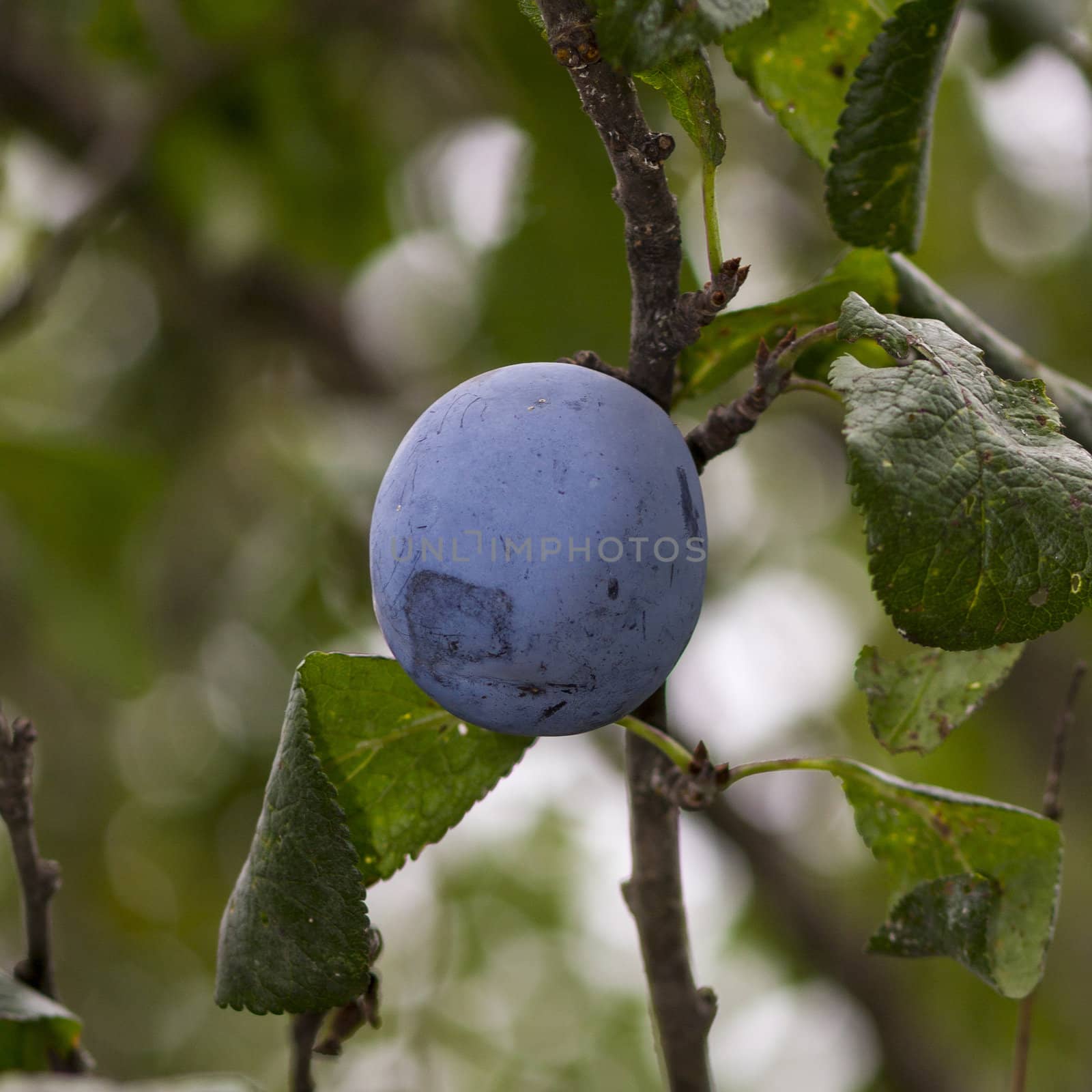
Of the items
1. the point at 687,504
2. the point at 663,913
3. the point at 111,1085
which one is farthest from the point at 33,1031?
the point at 687,504

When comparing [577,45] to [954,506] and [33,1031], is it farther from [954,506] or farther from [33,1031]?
[33,1031]

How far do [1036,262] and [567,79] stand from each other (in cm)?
160

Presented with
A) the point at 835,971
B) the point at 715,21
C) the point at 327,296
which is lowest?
the point at 835,971

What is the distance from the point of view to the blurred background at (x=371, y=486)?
164 cm

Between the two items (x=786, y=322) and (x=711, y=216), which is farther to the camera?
(x=786, y=322)

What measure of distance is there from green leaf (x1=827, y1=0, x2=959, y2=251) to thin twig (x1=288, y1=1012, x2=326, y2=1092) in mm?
549

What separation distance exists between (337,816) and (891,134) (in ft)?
1.52

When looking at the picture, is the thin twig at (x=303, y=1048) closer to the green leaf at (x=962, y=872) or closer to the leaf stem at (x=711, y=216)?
the green leaf at (x=962, y=872)

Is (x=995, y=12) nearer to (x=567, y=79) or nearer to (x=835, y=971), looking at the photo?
(x=567, y=79)

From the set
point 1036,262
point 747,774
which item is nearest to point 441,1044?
point 1036,262

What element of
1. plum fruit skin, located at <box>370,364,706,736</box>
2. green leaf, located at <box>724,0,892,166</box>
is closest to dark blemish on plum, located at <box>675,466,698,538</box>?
plum fruit skin, located at <box>370,364,706,736</box>

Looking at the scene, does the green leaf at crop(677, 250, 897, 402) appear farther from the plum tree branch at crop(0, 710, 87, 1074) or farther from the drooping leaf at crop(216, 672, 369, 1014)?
the plum tree branch at crop(0, 710, 87, 1074)

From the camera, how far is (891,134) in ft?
2.04

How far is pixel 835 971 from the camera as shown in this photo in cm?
190
